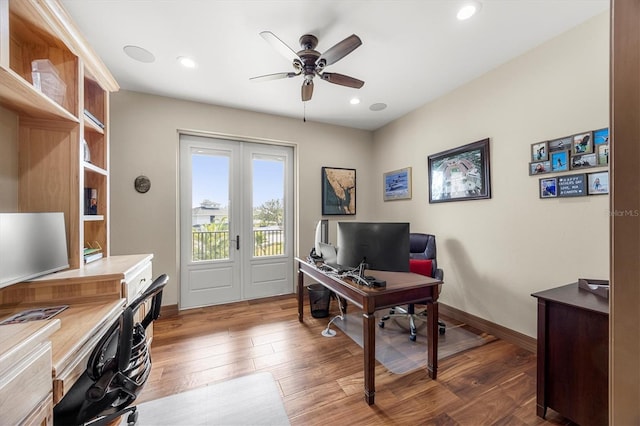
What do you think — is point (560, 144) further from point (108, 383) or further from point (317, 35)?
point (108, 383)

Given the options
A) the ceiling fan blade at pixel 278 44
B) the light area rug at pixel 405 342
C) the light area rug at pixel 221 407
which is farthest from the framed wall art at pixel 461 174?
the light area rug at pixel 221 407

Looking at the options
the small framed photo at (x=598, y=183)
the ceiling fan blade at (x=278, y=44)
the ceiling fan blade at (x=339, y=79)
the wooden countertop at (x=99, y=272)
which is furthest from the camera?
the ceiling fan blade at (x=339, y=79)

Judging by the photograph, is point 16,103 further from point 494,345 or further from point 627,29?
point 494,345

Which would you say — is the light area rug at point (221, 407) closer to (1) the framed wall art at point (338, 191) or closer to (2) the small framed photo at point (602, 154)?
(1) the framed wall art at point (338, 191)

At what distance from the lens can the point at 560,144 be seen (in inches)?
83.3

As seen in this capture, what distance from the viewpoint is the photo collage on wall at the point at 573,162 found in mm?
1886

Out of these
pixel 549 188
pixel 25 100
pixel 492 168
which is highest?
pixel 25 100

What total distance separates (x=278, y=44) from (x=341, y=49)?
48 cm

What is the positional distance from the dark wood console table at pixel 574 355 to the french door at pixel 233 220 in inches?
122

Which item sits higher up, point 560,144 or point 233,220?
point 560,144

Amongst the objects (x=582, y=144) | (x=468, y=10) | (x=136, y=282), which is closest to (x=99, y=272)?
(x=136, y=282)

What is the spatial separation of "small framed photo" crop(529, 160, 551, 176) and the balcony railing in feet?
10.4

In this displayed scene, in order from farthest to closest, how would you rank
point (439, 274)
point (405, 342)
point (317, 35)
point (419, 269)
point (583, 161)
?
point (419, 269) → point (439, 274) → point (405, 342) → point (317, 35) → point (583, 161)

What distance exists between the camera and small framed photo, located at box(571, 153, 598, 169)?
193cm
